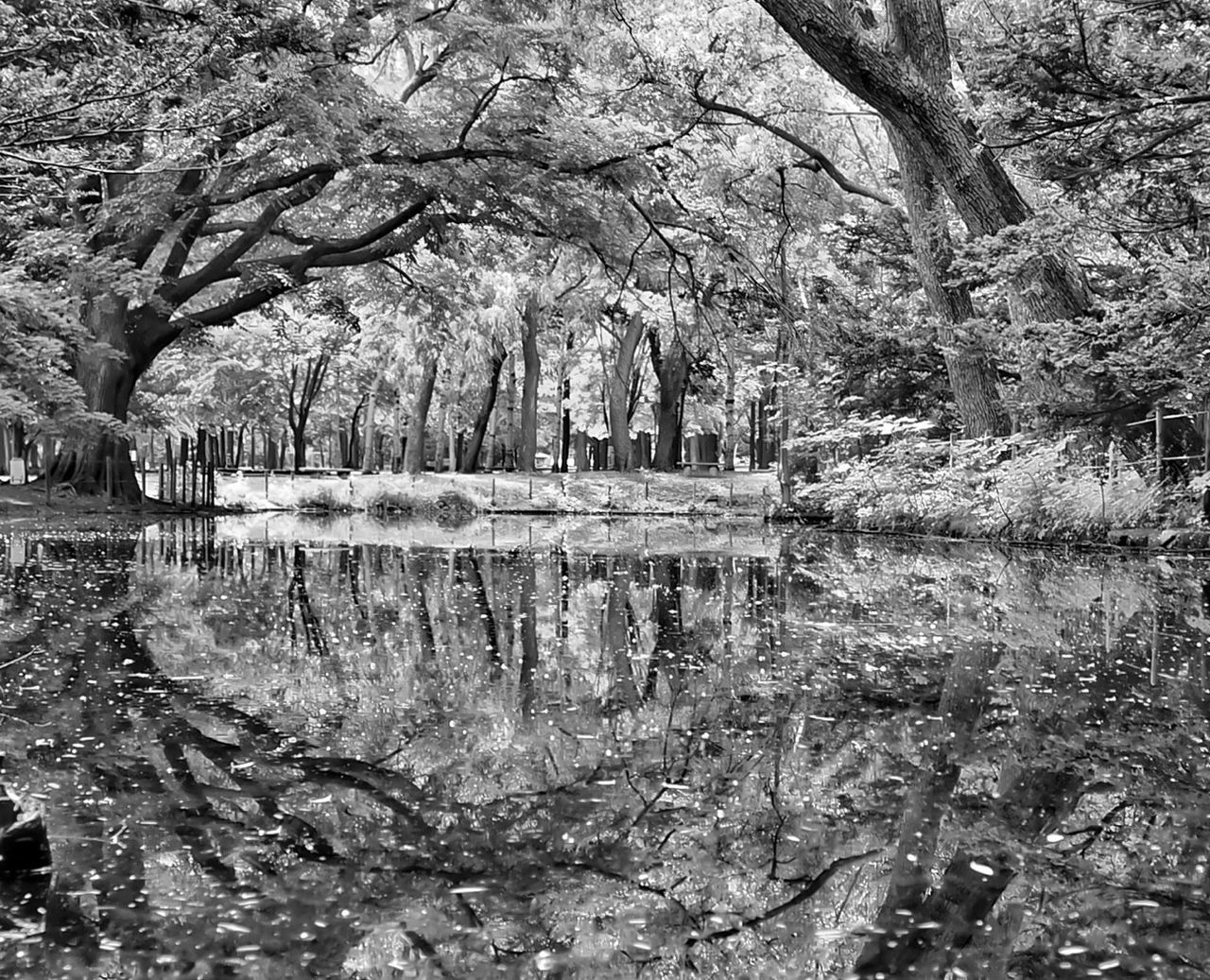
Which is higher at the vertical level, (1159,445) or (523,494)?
(1159,445)

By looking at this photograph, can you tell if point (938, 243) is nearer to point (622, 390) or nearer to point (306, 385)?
point (622, 390)

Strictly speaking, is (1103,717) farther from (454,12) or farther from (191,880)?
(454,12)

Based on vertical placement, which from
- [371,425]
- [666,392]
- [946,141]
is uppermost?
[946,141]

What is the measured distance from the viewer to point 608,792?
475 centimetres

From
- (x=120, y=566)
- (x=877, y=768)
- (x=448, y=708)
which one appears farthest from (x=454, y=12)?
(x=877, y=768)

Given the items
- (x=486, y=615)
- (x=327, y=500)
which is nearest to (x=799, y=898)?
(x=486, y=615)

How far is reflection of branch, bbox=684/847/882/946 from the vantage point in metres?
3.40

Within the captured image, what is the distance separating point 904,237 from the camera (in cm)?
2288

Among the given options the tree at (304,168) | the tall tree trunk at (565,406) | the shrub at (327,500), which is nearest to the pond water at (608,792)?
the tree at (304,168)

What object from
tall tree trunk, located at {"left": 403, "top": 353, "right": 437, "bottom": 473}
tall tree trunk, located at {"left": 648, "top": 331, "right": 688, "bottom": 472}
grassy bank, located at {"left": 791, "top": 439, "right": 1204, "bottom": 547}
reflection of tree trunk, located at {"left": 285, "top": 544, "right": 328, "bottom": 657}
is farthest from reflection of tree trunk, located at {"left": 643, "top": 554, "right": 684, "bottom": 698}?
tall tree trunk, located at {"left": 403, "top": 353, "right": 437, "bottom": 473}

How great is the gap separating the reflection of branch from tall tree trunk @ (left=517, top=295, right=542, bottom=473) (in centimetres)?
3321

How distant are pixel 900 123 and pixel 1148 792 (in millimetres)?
13961

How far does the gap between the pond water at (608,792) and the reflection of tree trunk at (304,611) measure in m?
0.09

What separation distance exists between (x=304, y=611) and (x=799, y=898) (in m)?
8.00
